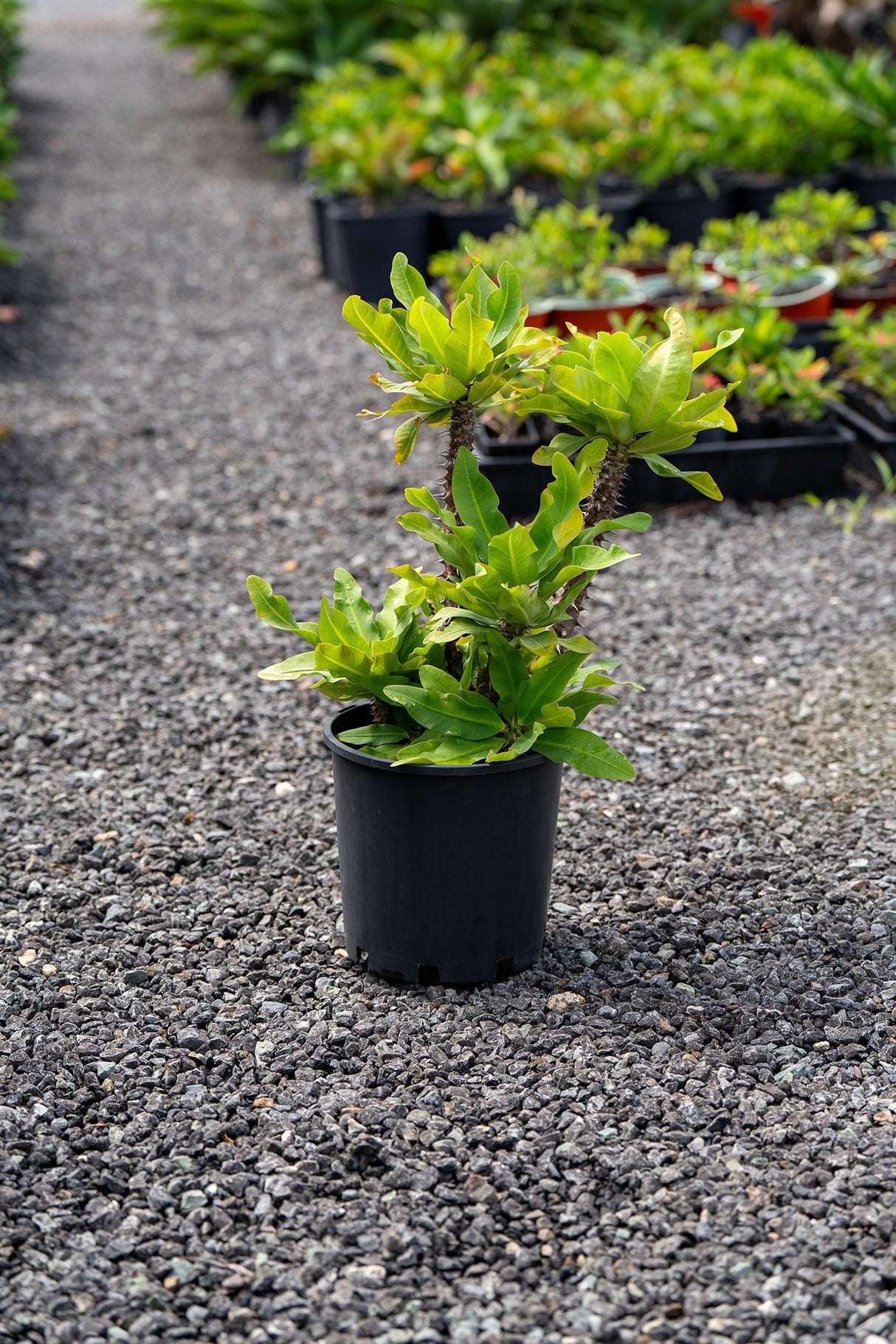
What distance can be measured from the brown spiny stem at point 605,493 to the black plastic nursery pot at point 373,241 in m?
4.13

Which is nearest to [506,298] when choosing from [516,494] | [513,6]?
[516,494]

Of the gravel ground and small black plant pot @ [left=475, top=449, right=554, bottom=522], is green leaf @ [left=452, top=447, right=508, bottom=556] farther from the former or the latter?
small black plant pot @ [left=475, top=449, right=554, bottom=522]

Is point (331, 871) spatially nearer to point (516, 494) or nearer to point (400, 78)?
point (516, 494)

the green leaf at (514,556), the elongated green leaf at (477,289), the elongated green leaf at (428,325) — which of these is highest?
the elongated green leaf at (477,289)

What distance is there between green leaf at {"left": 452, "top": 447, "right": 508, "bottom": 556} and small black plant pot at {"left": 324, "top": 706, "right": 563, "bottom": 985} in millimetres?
365

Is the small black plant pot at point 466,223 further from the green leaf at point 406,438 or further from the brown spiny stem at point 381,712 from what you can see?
the brown spiny stem at point 381,712

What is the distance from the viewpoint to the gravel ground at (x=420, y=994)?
1720mm

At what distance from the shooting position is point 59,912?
2.46m

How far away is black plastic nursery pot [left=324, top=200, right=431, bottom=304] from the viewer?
6035mm

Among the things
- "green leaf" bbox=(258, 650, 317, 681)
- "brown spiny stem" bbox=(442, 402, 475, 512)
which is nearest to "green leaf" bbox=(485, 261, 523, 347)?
"brown spiny stem" bbox=(442, 402, 475, 512)

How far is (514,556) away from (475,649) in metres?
0.21

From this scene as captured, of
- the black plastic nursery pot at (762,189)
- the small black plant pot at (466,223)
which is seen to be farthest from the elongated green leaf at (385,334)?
the black plastic nursery pot at (762,189)

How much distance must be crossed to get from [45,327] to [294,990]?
4.64m

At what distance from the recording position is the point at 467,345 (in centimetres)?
197
